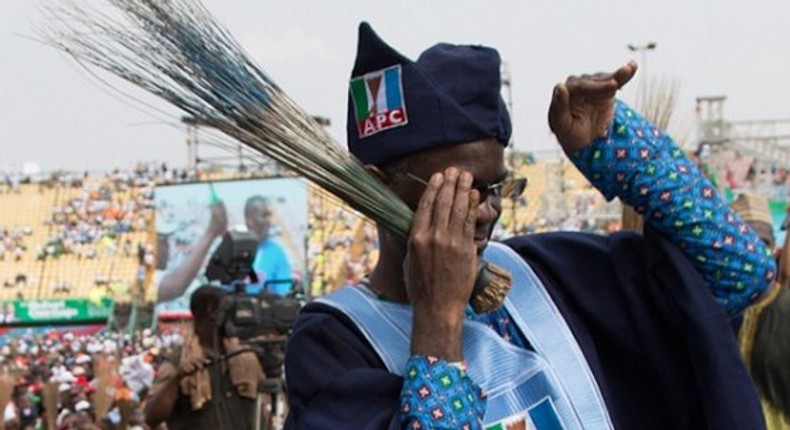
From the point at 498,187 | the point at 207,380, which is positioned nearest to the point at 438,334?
the point at 498,187

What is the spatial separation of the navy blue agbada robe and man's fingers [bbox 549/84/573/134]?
0.57ft

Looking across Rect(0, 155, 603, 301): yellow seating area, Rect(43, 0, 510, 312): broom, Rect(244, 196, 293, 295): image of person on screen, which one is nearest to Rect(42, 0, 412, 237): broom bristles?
Rect(43, 0, 510, 312): broom

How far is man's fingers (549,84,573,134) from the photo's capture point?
77.4 inches

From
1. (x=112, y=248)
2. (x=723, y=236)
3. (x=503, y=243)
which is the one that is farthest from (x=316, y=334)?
(x=112, y=248)

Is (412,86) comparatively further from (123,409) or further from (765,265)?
Answer: (123,409)

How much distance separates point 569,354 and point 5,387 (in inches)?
402

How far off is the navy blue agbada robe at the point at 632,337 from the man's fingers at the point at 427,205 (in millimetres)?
212

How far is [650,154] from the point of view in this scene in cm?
202

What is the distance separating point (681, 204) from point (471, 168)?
368 millimetres

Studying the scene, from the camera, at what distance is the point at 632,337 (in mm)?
1958

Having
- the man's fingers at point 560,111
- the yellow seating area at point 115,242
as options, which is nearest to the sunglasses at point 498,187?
the man's fingers at point 560,111

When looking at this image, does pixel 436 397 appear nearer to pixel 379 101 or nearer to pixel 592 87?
pixel 379 101

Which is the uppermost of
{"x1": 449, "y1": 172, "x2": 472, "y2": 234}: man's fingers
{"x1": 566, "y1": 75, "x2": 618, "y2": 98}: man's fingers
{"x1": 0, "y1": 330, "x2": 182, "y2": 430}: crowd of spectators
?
{"x1": 566, "y1": 75, "x2": 618, "y2": 98}: man's fingers

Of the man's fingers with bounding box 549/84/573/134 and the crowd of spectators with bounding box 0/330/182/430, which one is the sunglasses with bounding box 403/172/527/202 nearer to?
the man's fingers with bounding box 549/84/573/134
